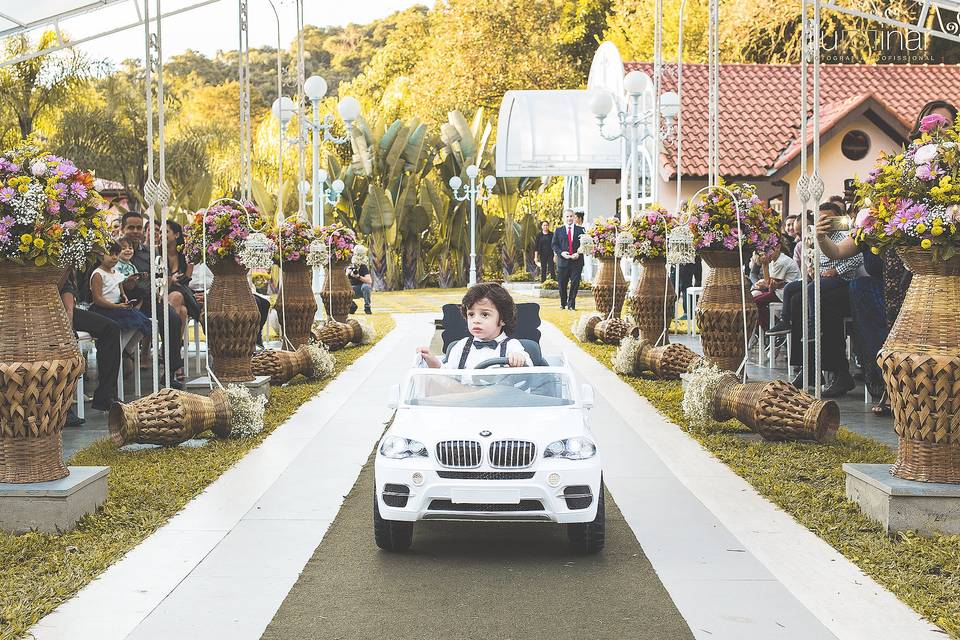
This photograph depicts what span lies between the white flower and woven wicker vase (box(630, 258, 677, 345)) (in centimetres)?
846

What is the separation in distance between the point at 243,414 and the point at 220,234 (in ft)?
7.70

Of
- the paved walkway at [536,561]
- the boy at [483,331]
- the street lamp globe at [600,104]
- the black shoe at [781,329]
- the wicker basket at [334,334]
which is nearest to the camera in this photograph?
the paved walkway at [536,561]

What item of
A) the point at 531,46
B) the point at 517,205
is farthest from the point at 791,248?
the point at 531,46

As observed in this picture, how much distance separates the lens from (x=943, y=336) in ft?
20.9

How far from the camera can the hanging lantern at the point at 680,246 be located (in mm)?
12562

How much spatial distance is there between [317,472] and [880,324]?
5997 mm

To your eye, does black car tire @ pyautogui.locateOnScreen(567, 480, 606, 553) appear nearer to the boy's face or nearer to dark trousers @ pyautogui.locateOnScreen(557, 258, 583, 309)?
the boy's face

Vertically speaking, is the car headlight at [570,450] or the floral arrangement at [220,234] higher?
the floral arrangement at [220,234]

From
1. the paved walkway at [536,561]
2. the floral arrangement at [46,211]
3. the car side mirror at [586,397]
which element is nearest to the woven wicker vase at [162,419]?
the paved walkway at [536,561]

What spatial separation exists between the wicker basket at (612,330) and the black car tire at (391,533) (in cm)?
1296

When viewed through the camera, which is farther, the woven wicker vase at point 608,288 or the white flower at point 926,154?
the woven wicker vase at point 608,288

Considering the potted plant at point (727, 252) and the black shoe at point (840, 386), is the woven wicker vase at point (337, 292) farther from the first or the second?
the black shoe at point (840, 386)

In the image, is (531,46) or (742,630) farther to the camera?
(531,46)

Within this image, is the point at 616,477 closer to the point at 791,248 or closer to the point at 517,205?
the point at 791,248
